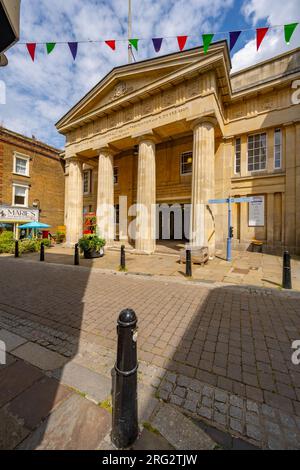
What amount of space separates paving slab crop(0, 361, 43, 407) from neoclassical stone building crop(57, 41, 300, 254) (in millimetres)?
8278

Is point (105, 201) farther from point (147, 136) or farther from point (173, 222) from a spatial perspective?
point (173, 222)

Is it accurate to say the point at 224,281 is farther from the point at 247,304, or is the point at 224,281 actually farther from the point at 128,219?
the point at 128,219

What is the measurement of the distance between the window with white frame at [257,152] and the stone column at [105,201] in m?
9.41

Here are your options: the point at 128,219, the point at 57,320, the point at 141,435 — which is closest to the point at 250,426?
the point at 141,435

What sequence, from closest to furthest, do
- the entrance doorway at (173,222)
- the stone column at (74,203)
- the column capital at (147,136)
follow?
1. the column capital at (147,136)
2. the entrance doorway at (173,222)
3. the stone column at (74,203)

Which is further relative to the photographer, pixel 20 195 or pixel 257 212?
pixel 20 195

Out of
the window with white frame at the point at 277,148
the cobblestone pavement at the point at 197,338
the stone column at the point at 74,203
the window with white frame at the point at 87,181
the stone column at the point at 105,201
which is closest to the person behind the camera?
the cobblestone pavement at the point at 197,338

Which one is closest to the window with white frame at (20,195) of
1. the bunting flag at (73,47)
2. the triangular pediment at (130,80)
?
the triangular pediment at (130,80)

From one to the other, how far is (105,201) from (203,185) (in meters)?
7.23

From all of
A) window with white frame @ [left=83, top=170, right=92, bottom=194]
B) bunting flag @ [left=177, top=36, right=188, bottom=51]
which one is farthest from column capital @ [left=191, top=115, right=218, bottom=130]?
window with white frame @ [left=83, top=170, right=92, bottom=194]

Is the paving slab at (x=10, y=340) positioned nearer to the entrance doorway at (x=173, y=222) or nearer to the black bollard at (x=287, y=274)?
the black bollard at (x=287, y=274)

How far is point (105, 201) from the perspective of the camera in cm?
1419

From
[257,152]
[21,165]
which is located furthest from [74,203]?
[257,152]

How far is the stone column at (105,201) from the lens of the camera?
1411 centimetres
